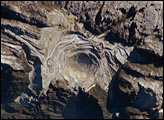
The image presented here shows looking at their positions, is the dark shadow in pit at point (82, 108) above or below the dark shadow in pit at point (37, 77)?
below

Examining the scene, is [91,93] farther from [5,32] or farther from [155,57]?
[5,32]

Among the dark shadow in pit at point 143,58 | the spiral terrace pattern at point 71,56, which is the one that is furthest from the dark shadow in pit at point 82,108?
the dark shadow in pit at point 143,58

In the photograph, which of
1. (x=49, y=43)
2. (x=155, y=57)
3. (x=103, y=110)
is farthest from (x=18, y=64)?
(x=155, y=57)

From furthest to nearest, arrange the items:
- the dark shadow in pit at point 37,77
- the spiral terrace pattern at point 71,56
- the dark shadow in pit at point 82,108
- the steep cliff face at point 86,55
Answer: the dark shadow in pit at point 82,108, the dark shadow in pit at point 37,77, the spiral terrace pattern at point 71,56, the steep cliff face at point 86,55

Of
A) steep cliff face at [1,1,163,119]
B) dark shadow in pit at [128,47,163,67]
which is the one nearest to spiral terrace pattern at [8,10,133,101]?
steep cliff face at [1,1,163,119]

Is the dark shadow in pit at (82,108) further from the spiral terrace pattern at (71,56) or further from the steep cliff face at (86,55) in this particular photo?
the spiral terrace pattern at (71,56)

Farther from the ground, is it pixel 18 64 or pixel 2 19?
pixel 2 19

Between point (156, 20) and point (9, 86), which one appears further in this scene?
point (9, 86)

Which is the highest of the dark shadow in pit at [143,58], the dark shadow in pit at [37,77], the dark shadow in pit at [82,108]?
the dark shadow in pit at [143,58]
